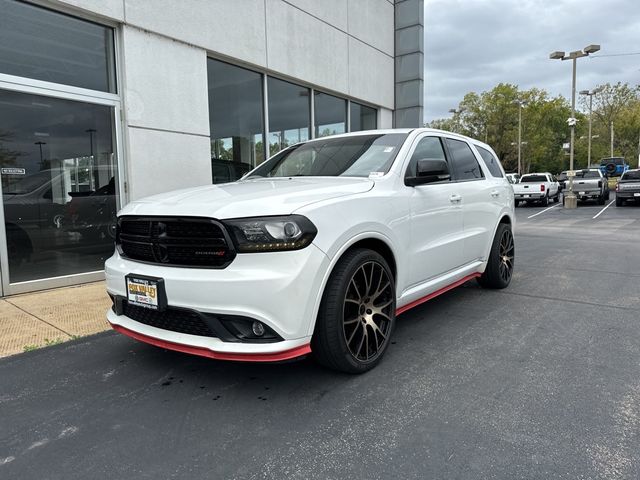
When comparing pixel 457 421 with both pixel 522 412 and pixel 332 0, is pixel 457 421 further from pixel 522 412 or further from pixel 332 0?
pixel 332 0

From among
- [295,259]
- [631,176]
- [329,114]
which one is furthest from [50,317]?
[631,176]

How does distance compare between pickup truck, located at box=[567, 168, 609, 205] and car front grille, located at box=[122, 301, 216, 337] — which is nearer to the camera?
car front grille, located at box=[122, 301, 216, 337]

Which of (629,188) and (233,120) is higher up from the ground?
(233,120)

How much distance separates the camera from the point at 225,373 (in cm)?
334

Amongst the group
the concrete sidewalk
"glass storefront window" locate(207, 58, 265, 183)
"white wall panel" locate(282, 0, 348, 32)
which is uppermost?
"white wall panel" locate(282, 0, 348, 32)

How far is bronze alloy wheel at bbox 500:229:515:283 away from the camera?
577cm

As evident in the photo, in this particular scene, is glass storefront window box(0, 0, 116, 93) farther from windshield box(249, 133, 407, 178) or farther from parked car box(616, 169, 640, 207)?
parked car box(616, 169, 640, 207)

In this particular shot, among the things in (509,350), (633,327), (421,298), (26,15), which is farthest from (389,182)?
(26,15)

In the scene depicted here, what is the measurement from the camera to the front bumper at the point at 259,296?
2652mm

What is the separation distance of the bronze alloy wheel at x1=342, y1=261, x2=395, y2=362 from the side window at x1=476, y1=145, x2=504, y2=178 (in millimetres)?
3024

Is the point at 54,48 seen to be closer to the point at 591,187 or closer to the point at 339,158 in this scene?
the point at 339,158

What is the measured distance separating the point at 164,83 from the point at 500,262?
556 centimetres

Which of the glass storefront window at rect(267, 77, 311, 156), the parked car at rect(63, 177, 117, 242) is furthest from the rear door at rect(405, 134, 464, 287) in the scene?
the glass storefront window at rect(267, 77, 311, 156)

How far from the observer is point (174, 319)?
2.94m
